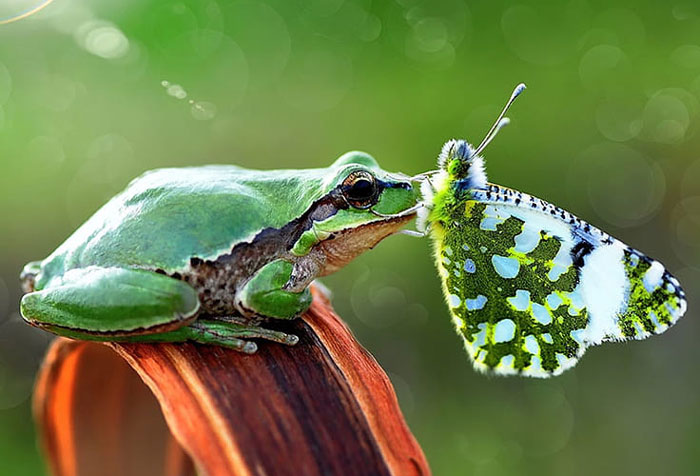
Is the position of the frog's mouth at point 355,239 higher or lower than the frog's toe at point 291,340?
higher

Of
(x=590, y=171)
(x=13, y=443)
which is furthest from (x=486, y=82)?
(x=13, y=443)

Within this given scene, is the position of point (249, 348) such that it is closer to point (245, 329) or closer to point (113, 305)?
point (245, 329)

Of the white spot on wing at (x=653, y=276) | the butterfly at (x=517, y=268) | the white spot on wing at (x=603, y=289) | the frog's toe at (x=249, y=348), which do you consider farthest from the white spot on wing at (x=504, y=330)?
the frog's toe at (x=249, y=348)

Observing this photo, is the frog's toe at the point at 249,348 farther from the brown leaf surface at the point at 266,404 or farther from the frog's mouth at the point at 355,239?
the frog's mouth at the point at 355,239

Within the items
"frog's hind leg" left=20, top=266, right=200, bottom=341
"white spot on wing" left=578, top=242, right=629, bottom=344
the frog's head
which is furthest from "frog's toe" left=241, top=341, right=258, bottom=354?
"white spot on wing" left=578, top=242, right=629, bottom=344

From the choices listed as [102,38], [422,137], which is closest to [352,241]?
[422,137]

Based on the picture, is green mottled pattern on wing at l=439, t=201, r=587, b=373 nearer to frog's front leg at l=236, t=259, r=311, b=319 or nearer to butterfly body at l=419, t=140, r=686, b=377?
butterfly body at l=419, t=140, r=686, b=377

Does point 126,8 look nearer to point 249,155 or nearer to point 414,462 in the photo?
point 249,155
